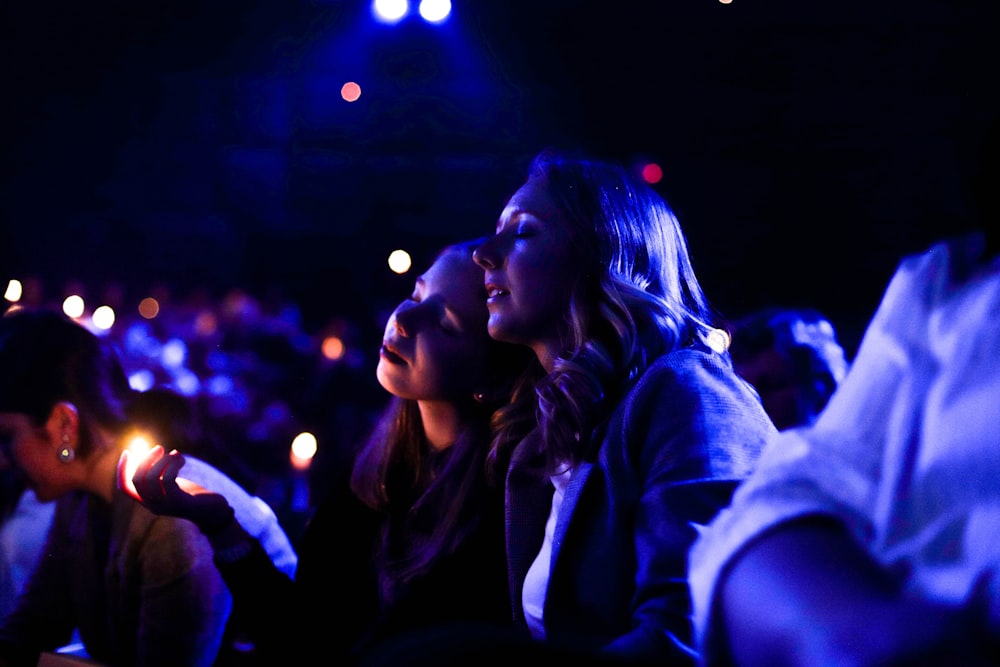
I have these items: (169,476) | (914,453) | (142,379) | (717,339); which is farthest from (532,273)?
(142,379)

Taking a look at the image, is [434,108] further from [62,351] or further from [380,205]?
[62,351]

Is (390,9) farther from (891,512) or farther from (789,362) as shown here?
(891,512)

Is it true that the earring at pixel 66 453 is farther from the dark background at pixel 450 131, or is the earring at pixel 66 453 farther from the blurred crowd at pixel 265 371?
the dark background at pixel 450 131

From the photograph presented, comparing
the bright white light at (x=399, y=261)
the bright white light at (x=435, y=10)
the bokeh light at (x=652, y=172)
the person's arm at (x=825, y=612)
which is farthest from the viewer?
the bright white light at (x=399, y=261)

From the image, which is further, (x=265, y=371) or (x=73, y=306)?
(x=73, y=306)

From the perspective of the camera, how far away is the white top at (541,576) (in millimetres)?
1374

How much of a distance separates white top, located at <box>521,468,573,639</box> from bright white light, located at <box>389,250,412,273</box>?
3240 mm

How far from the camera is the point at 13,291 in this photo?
4.53 m

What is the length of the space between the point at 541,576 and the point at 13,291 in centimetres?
413

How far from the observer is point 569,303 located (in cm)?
160

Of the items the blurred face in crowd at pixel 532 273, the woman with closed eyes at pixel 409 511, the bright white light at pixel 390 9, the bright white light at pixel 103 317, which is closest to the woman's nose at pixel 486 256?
the blurred face in crowd at pixel 532 273

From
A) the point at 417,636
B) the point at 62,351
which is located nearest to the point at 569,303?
the point at 417,636

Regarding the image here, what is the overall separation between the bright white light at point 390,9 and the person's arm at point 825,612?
3859 millimetres

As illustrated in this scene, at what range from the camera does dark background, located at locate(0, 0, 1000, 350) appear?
116 inches
